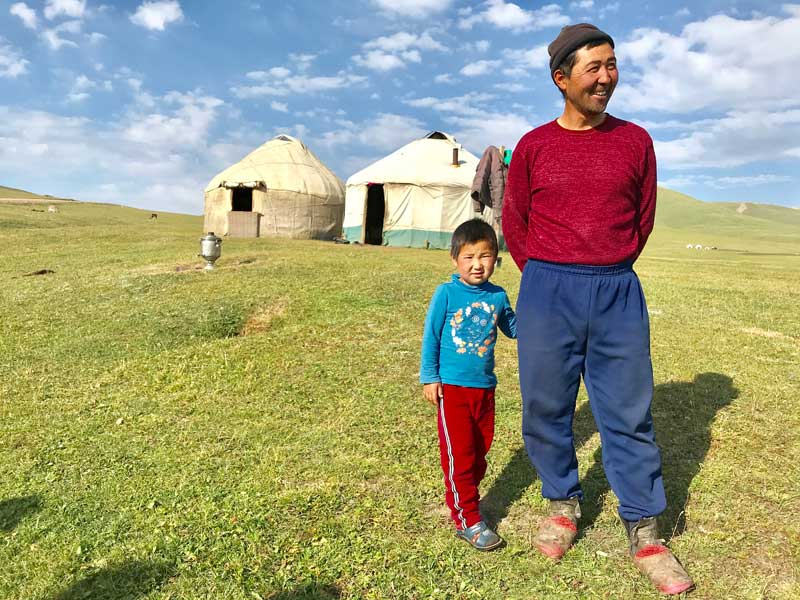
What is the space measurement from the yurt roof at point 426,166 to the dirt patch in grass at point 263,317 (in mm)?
14821

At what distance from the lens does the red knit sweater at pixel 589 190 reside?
259 centimetres

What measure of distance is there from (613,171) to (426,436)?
7.33ft

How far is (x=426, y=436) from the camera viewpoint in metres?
4.05

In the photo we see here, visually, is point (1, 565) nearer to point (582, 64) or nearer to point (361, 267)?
point (582, 64)

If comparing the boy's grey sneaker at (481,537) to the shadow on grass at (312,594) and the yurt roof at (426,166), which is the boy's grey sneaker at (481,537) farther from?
the yurt roof at (426,166)

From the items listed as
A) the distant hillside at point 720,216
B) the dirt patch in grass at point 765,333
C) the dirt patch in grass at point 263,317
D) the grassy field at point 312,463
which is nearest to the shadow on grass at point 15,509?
the grassy field at point 312,463

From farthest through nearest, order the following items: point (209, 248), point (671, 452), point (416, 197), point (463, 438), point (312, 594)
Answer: point (416, 197) → point (209, 248) → point (671, 452) → point (463, 438) → point (312, 594)

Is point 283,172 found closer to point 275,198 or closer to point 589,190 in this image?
point 275,198

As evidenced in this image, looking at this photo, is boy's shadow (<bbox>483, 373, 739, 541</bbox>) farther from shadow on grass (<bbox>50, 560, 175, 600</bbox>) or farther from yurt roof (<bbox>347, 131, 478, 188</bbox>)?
yurt roof (<bbox>347, 131, 478, 188</bbox>)

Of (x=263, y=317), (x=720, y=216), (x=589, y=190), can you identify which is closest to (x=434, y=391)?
(x=589, y=190)

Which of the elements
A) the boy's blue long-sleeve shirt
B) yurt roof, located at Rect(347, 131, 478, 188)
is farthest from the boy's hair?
yurt roof, located at Rect(347, 131, 478, 188)


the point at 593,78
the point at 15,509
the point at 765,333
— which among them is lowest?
the point at 15,509

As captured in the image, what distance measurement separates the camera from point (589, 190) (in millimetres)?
2590

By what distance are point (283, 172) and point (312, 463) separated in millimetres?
22679
